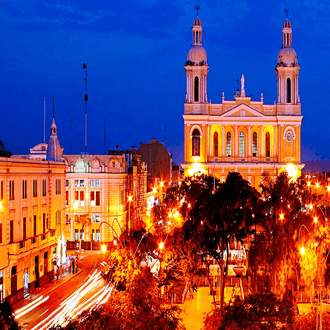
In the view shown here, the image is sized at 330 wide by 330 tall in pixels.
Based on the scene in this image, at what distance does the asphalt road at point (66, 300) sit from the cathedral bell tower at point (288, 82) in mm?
39836

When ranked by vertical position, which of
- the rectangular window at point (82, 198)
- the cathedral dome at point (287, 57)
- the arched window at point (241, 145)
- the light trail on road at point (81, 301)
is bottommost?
the light trail on road at point (81, 301)

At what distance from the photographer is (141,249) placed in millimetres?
26641

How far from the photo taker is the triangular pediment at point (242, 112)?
74.6 metres

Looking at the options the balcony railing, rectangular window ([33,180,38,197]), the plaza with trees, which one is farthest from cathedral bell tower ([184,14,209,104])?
the plaza with trees

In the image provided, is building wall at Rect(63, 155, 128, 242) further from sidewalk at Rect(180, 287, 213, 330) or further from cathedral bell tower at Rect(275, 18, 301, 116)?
sidewalk at Rect(180, 287, 213, 330)

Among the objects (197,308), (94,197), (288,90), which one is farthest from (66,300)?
(288,90)

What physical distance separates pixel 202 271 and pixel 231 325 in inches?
535

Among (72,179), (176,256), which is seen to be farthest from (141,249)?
(72,179)

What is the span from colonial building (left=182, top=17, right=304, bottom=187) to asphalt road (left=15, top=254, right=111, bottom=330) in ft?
109

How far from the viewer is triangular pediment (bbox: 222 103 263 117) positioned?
2937 inches

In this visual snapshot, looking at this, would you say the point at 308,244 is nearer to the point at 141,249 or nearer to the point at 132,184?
the point at 141,249

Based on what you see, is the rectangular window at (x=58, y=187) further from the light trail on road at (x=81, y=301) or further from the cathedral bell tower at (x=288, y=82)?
the cathedral bell tower at (x=288, y=82)

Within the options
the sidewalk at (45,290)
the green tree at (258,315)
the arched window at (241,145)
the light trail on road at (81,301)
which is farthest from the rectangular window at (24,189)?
the arched window at (241,145)

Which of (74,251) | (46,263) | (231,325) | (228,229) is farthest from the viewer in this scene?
(74,251)
